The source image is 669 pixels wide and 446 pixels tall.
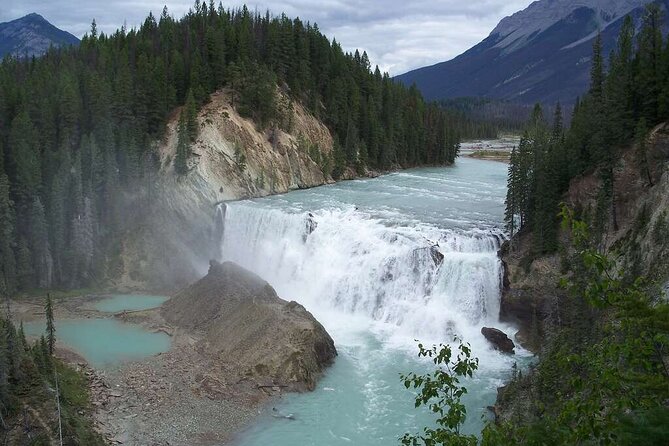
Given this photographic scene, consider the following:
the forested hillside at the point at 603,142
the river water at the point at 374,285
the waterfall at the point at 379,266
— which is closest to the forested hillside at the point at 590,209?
the forested hillside at the point at 603,142

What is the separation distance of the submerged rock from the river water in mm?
532

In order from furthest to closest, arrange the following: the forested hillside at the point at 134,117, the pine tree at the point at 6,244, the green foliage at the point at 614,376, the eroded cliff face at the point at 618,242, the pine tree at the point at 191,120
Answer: the pine tree at the point at 191,120 → the forested hillside at the point at 134,117 → the pine tree at the point at 6,244 → the eroded cliff face at the point at 618,242 → the green foliage at the point at 614,376

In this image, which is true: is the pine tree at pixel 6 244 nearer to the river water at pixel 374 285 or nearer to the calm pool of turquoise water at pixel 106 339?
the calm pool of turquoise water at pixel 106 339

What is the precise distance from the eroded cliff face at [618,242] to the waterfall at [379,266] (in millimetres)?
1740

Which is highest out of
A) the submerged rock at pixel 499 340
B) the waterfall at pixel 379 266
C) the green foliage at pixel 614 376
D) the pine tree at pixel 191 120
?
the pine tree at pixel 191 120

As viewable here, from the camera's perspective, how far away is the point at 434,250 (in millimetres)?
38281

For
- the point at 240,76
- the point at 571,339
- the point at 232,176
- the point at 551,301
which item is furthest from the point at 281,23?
the point at 571,339

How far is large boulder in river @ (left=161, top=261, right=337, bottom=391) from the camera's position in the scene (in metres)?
29.4

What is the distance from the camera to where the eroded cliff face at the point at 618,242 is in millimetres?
26016

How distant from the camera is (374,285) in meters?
39.3

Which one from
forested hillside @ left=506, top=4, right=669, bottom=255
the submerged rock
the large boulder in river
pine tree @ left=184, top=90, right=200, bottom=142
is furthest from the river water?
pine tree @ left=184, top=90, right=200, bottom=142

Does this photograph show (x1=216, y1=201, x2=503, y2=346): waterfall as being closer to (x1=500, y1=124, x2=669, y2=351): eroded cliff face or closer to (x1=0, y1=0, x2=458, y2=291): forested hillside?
(x1=500, y1=124, x2=669, y2=351): eroded cliff face

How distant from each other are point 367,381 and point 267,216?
22.4 m

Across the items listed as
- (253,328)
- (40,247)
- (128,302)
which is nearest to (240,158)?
(128,302)
